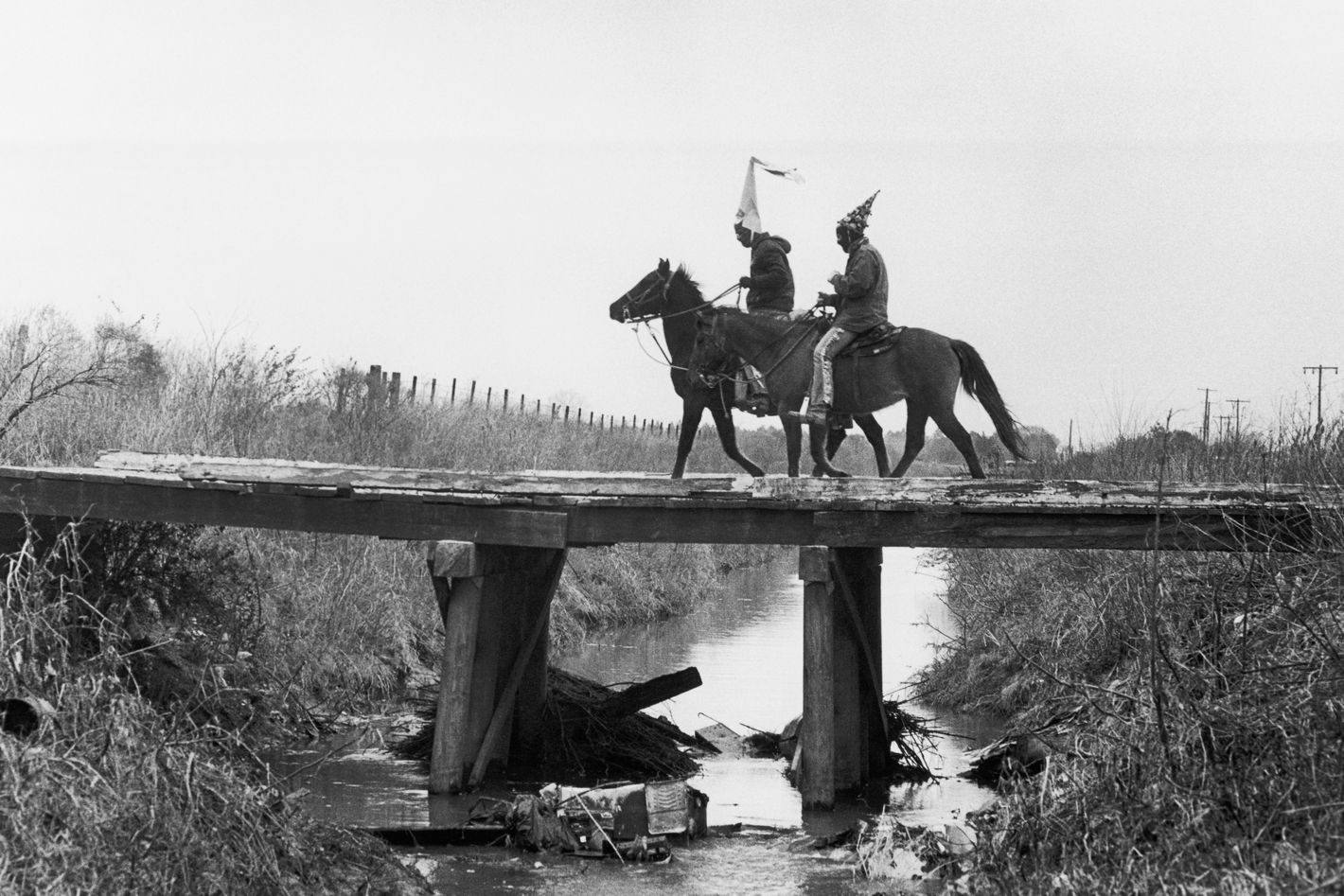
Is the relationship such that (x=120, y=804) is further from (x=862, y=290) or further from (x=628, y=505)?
(x=862, y=290)

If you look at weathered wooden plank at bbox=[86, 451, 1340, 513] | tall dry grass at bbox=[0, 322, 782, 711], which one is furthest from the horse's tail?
tall dry grass at bbox=[0, 322, 782, 711]

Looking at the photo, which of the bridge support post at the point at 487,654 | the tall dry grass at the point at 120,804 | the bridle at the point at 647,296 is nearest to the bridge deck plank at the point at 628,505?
the bridge support post at the point at 487,654

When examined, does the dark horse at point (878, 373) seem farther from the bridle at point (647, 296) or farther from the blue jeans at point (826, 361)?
the bridle at point (647, 296)

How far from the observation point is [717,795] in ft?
34.1

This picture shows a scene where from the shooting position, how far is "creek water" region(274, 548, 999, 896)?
8023 mm

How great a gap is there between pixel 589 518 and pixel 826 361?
2.93 meters

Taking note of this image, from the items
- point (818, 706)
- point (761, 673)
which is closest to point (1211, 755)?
point (818, 706)

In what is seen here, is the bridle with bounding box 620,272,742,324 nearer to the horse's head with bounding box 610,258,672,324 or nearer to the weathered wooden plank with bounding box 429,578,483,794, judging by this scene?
the horse's head with bounding box 610,258,672,324

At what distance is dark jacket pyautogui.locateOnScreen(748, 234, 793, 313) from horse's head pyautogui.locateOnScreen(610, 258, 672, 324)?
2.37 ft

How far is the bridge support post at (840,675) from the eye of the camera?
977 cm

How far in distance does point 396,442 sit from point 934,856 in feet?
40.1

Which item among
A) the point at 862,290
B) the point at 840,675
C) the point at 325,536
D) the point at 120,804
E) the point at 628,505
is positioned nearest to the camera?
the point at 120,804

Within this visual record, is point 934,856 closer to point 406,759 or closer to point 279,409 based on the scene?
point 406,759

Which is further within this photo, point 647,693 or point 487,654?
point 647,693
